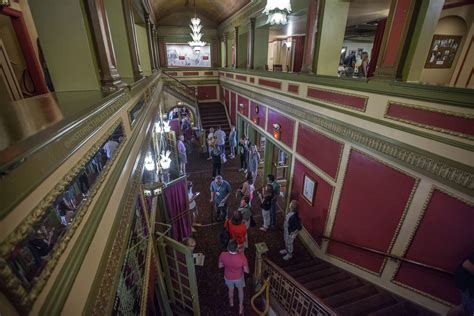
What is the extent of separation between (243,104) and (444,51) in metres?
7.50

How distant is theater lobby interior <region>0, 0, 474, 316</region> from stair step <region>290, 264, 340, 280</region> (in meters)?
0.04

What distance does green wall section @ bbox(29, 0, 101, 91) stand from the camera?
2489mm

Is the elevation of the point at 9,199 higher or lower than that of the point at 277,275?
higher

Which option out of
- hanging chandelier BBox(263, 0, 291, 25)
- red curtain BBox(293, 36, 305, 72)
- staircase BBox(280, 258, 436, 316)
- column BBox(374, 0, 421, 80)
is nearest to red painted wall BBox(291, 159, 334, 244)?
staircase BBox(280, 258, 436, 316)

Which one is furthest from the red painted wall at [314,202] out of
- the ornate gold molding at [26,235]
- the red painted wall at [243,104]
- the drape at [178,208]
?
the red painted wall at [243,104]

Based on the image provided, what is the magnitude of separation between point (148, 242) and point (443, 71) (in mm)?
6894

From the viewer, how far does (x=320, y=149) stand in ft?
16.6

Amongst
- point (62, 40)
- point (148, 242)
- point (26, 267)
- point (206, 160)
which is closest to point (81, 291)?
point (26, 267)

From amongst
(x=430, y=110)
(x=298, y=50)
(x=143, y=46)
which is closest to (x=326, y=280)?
(x=430, y=110)

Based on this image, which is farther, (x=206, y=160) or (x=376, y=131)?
(x=206, y=160)

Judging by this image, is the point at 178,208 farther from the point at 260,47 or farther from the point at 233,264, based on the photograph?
the point at 260,47

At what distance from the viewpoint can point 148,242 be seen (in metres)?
3.38

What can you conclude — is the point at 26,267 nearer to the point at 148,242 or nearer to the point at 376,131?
the point at 148,242

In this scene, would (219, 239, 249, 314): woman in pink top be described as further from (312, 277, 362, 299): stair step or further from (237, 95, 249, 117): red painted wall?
(237, 95, 249, 117): red painted wall
